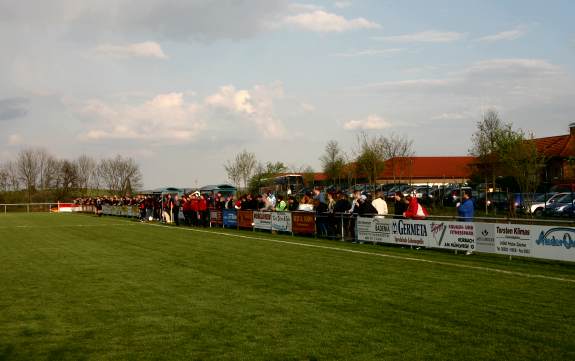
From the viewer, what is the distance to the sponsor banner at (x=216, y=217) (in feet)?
106

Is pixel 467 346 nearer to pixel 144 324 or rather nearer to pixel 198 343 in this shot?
pixel 198 343

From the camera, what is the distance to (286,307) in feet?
31.6

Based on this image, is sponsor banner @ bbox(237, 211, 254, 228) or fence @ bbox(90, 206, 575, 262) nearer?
fence @ bbox(90, 206, 575, 262)

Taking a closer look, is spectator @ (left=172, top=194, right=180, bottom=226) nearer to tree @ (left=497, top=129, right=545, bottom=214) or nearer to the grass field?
the grass field

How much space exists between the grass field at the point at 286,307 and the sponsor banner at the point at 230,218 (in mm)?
13757

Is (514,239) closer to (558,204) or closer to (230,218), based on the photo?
(558,204)

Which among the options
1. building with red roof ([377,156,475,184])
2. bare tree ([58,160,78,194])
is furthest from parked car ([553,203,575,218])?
bare tree ([58,160,78,194])

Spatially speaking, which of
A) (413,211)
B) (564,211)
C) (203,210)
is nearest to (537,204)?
(564,211)

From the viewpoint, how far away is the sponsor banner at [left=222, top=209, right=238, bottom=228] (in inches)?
1220

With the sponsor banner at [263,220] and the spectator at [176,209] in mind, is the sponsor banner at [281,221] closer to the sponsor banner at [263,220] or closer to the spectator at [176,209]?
the sponsor banner at [263,220]

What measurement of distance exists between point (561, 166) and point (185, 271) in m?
52.5

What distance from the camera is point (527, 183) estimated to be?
3778 centimetres

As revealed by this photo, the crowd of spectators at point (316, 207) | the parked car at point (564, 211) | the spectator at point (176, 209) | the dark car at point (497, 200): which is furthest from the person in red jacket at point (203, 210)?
the parked car at point (564, 211)

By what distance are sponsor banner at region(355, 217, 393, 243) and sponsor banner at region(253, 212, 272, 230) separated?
21.8 ft
